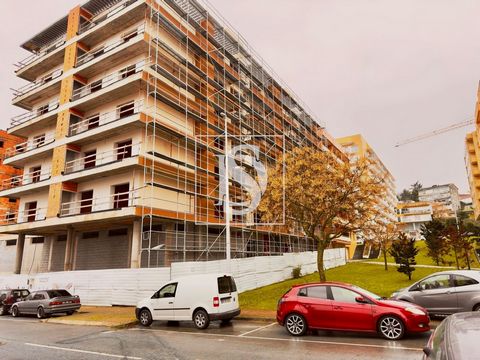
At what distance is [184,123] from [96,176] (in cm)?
732

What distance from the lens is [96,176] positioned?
23203 millimetres

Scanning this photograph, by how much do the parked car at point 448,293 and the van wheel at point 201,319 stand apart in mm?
7029

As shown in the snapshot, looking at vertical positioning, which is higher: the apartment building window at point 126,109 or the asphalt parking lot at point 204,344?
the apartment building window at point 126,109

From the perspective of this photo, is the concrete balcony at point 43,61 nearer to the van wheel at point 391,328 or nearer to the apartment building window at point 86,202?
the apartment building window at point 86,202

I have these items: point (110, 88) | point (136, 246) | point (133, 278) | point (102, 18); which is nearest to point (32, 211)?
point (110, 88)

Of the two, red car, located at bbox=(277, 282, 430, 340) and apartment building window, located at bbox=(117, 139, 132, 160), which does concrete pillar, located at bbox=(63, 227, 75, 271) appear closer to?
apartment building window, located at bbox=(117, 139, 132, 160)

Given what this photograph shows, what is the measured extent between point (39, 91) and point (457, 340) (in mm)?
34007

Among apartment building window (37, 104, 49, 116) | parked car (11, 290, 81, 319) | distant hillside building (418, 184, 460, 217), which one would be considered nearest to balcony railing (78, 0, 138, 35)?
apartment building window (37, 104, 49, 116)

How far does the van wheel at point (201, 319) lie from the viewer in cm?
1185

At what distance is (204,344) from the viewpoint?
9227 millimetres

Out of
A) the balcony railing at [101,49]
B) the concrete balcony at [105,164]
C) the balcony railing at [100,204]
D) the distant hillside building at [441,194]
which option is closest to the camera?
the concrete balcony at [105,164]

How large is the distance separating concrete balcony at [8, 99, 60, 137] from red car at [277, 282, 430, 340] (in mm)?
25030

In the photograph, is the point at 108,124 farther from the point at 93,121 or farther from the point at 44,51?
the point at 44,51

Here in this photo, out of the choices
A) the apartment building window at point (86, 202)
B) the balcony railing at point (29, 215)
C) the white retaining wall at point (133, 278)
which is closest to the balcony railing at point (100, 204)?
the apartment building window at point (86, 202)
